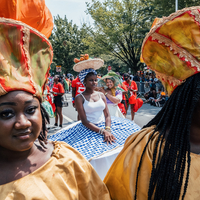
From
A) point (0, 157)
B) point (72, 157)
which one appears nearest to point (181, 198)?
point (72, 157)

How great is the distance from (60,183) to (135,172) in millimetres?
520

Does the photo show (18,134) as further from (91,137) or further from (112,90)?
(112,90)

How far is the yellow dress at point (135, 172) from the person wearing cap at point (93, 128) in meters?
1.20

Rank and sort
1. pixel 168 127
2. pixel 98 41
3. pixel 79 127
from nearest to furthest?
pixel 168 127
pixel 79 127
pixel 98 41

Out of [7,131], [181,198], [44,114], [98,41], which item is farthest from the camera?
[98,41]

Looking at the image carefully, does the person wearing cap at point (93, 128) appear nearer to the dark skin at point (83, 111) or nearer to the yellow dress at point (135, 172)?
the dark skin at point (83, 111)

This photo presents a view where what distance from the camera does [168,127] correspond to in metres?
1.51

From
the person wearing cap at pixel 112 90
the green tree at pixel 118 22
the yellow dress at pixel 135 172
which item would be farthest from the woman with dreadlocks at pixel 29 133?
the green tree at pixel 118 22

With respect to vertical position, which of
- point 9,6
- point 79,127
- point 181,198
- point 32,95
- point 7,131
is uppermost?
point 9,6

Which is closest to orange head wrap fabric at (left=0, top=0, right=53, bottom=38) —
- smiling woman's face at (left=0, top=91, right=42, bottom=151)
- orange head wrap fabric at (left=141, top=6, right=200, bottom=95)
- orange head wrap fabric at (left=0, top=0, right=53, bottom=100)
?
orange head wrap fabric at (left=0, top=0, right=53, bottom=100)

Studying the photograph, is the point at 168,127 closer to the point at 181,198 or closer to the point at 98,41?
the point at 181,198

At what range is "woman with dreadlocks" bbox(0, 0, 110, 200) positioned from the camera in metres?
1.19

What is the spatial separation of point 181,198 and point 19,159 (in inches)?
42.8

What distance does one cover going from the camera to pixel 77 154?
1.57 m
